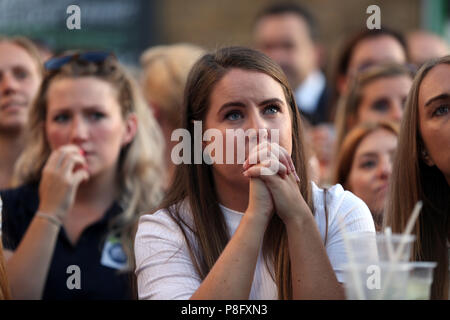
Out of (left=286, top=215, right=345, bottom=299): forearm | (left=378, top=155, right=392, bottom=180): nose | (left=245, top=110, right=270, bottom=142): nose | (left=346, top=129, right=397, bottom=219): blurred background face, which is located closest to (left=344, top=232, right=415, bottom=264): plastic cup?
(left=286, top=215, right=345, bottom=299): forearm

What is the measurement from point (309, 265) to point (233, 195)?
0.45 meters

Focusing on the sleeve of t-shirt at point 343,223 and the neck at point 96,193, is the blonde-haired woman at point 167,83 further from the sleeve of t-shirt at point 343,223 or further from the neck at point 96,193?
the sleeve of t-shirt at point 343,223

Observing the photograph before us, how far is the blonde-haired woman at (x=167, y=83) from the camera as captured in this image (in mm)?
4523

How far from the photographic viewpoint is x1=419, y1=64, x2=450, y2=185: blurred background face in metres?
2.47

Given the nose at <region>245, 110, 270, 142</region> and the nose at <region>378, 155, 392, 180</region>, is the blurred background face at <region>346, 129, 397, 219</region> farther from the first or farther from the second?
the nose at <region>245, 110, 270, 142</region>

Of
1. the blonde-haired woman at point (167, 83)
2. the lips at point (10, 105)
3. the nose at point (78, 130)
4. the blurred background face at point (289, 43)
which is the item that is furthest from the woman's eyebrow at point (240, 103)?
the blurred background face at point (289, 43)

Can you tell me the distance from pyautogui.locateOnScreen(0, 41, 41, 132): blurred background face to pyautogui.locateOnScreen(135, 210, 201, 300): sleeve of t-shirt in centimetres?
205

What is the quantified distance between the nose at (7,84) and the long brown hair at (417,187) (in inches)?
94.6

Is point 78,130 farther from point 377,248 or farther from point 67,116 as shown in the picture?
point 377,248

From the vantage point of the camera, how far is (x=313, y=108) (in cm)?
542

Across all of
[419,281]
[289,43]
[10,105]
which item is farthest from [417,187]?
[289,43]

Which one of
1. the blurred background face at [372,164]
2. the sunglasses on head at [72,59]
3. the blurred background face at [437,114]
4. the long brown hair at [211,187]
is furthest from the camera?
the sunglasses on head at [72,59]

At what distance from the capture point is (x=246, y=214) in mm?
2193

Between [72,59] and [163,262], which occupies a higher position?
[72,59]
